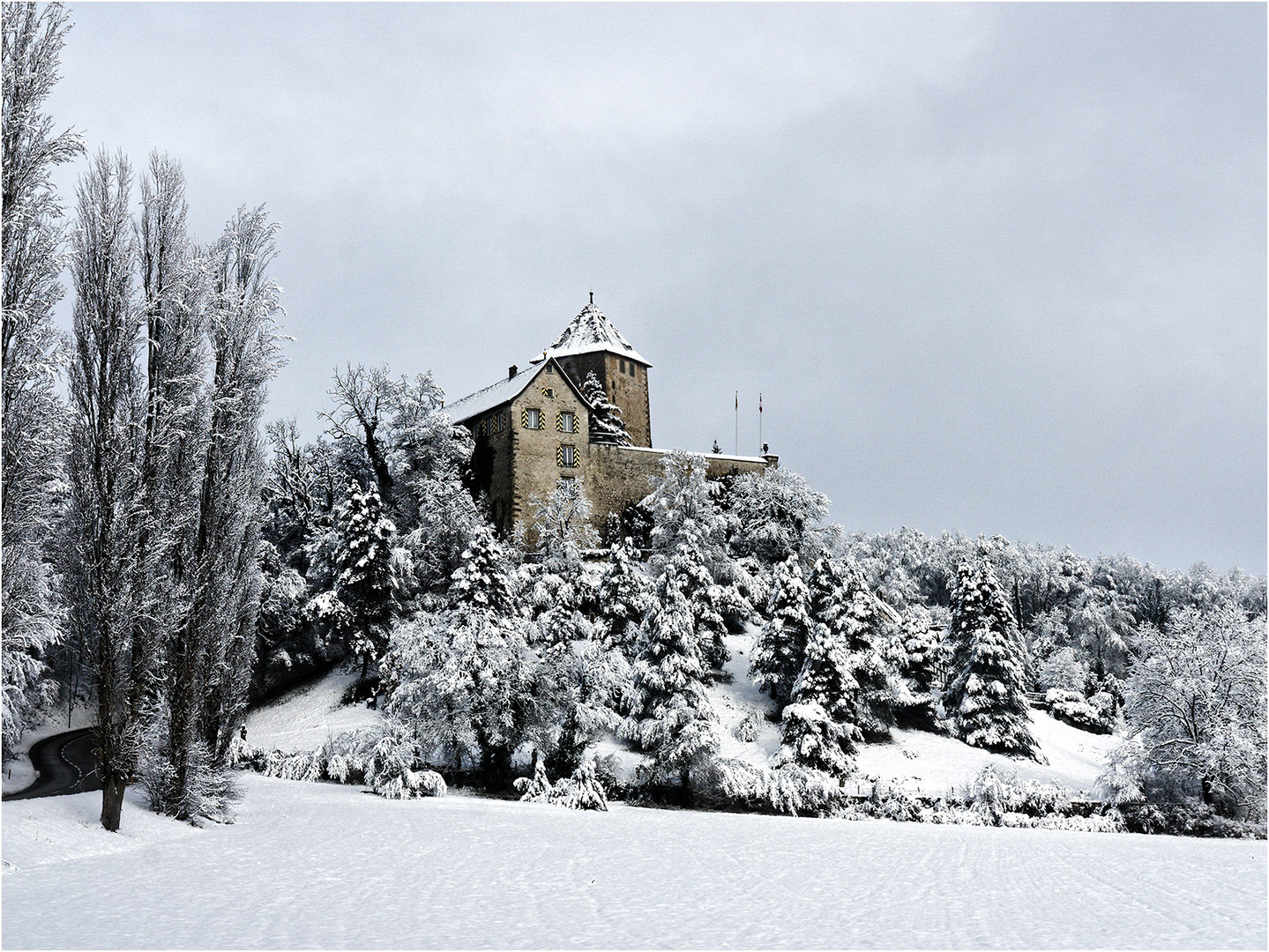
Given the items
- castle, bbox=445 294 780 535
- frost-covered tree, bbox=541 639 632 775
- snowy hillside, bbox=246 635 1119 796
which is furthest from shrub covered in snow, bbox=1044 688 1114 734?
frost-covered tree, bbox=541 639 632 775

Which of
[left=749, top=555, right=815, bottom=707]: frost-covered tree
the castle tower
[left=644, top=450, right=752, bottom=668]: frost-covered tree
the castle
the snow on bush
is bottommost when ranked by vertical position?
the snow on bush

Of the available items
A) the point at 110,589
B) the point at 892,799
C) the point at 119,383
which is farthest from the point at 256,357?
the point at 892,799

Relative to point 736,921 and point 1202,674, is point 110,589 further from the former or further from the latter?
point 1202,674

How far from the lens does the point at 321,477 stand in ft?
141

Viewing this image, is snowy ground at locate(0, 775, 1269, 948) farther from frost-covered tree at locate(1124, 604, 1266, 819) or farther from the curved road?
the curved road

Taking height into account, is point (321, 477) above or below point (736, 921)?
above

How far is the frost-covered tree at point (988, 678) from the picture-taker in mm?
34062

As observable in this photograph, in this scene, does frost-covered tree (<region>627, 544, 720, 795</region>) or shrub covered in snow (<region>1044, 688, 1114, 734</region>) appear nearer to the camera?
frost-covered tree (<region>627, 544, 720, 795</region>)

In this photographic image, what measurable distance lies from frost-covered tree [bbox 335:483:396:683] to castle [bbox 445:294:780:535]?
32.9 ft

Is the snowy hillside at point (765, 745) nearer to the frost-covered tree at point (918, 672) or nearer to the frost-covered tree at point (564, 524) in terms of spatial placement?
the frost-covered tree at point (918, 672)

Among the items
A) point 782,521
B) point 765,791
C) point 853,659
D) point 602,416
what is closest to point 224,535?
point 765,791

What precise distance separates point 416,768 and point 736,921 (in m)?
16.6

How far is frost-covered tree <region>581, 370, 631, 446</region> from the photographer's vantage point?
51688mm

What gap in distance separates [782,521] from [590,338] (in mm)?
21259
